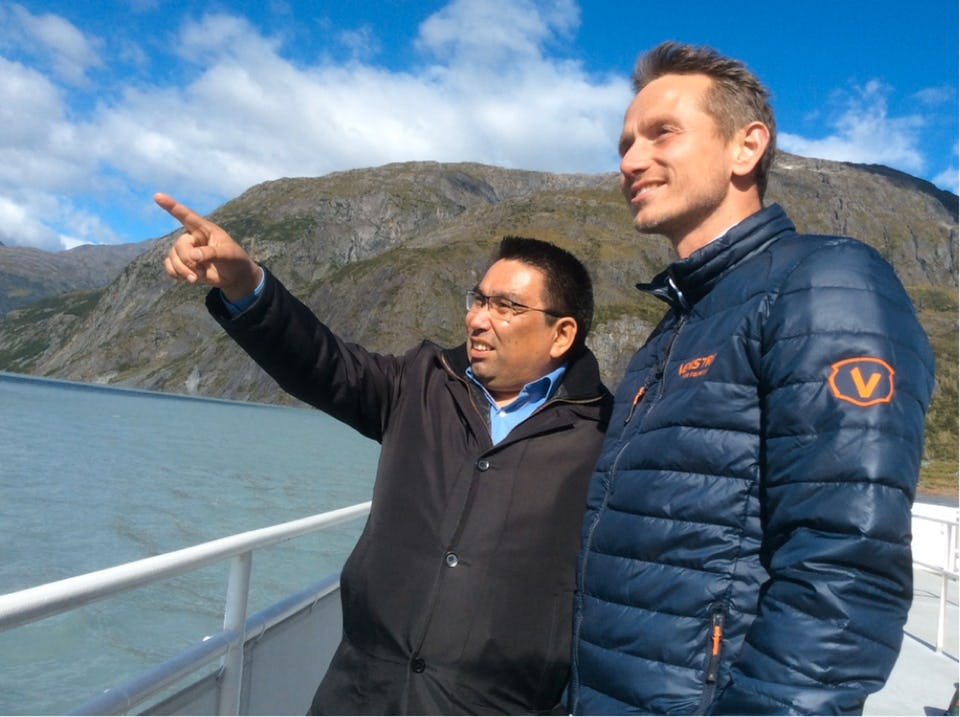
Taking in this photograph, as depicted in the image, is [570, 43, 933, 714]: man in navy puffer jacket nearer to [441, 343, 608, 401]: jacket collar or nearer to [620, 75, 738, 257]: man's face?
[620, 75, 738, 257]: man's face

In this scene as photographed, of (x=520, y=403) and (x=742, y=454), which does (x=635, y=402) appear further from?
(x=520, y=403)

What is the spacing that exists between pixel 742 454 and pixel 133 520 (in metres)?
21.1

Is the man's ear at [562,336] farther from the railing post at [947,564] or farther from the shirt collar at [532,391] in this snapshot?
the railing post at [947,564]

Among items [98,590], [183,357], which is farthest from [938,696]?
[183,357]

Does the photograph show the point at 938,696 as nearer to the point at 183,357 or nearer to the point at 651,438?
the point at 651,438

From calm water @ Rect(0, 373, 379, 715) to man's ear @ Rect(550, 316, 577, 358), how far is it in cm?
257

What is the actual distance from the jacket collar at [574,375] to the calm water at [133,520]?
2511mm

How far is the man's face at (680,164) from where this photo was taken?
1864mm

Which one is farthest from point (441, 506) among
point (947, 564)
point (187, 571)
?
point (947, 564)

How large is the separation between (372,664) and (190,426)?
200 feet

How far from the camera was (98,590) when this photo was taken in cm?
178

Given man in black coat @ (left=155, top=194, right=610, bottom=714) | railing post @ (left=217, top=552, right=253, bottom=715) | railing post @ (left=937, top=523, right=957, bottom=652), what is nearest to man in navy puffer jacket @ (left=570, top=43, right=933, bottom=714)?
man in black coat @ (left=155, top=194, right=610, bottom=714)

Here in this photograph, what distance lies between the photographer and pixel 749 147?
6.17 feet

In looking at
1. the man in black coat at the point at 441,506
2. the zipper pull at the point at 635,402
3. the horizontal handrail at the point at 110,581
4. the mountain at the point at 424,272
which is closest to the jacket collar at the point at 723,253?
the zipper pull at the point at 635,402
